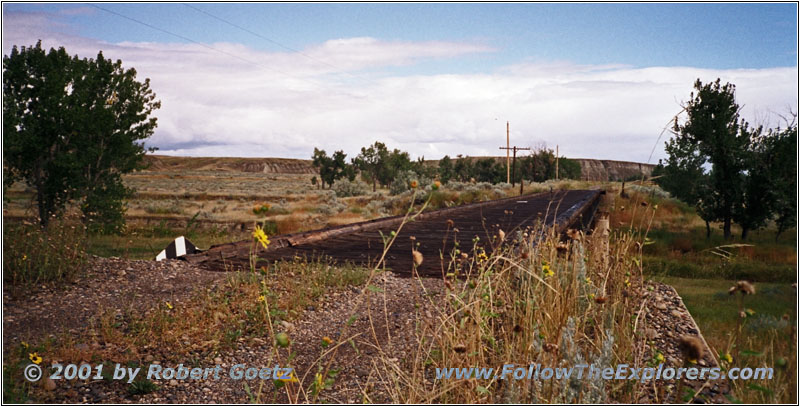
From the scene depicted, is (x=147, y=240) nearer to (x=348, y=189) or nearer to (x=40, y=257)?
(x=40, y=257)

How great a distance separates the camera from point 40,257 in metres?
5.29

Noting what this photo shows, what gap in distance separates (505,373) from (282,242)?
5.40 meters

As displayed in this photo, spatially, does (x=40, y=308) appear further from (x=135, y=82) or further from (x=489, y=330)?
(x=135, y=82)

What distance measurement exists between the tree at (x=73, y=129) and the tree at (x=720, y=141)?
1446cm

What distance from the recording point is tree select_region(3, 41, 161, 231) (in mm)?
12203

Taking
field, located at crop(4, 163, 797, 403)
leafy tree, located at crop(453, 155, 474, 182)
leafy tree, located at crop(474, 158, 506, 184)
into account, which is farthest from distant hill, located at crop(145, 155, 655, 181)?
field, located at crop(4, 163, 797, 403)

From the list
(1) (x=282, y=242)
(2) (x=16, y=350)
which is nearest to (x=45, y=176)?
(1) (x=282, y=242)

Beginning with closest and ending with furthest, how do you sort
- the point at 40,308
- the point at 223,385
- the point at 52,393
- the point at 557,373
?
the point at 557,373 → the point at 52,393 → the point at 223,385 → the point at 40,308

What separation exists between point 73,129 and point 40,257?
8.81 meters

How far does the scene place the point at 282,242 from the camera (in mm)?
7625

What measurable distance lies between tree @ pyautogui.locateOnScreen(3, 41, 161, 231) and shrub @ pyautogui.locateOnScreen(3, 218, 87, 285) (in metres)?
6.03

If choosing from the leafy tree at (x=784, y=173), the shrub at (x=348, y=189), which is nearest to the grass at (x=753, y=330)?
the leafy tree at (x=784, y=173)

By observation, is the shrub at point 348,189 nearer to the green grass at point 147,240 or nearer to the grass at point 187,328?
the green grass at point 147,240

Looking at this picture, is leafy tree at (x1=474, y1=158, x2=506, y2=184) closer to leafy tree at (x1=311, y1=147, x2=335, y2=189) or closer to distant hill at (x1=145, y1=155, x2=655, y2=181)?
leafy tree at (x1=311, y1=147, x2=335, y2=189)
